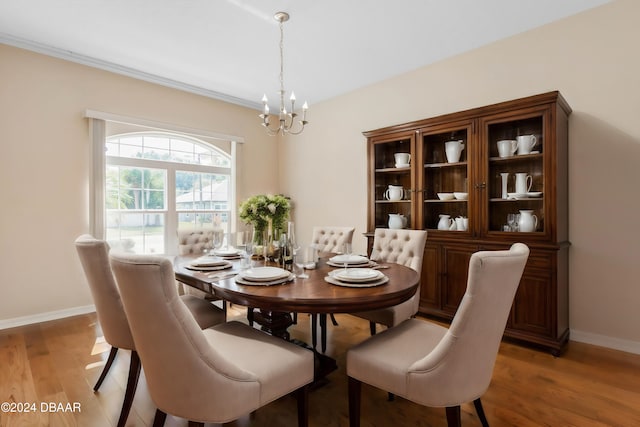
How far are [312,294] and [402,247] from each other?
1287 millimetres

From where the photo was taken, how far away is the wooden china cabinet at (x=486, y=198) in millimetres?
2531

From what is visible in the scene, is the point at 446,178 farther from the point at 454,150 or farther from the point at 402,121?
the point at 402,121

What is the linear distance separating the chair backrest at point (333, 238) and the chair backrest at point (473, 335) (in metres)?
1.79

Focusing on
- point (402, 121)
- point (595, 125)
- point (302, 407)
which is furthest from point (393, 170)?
point (302, 407)

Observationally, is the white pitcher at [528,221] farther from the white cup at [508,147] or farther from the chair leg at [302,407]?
the chair leg at [302,407]

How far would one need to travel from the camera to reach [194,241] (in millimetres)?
3172

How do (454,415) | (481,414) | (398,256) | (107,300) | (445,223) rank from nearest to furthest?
1. (454,415)
2. (481,414)
3. (107,300)
4. (398,256)
5. (445,223)

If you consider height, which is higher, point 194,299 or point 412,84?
point 412,84

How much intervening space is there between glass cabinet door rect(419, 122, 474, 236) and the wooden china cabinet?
10 millimetres

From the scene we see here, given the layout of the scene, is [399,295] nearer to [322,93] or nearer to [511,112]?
[511,112]

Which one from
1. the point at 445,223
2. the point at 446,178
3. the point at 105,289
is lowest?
the point at 105,289

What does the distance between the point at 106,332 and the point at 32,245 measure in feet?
7.02

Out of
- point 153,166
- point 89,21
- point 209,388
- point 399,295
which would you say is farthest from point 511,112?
point 153,166

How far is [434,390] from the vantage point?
1.28m
